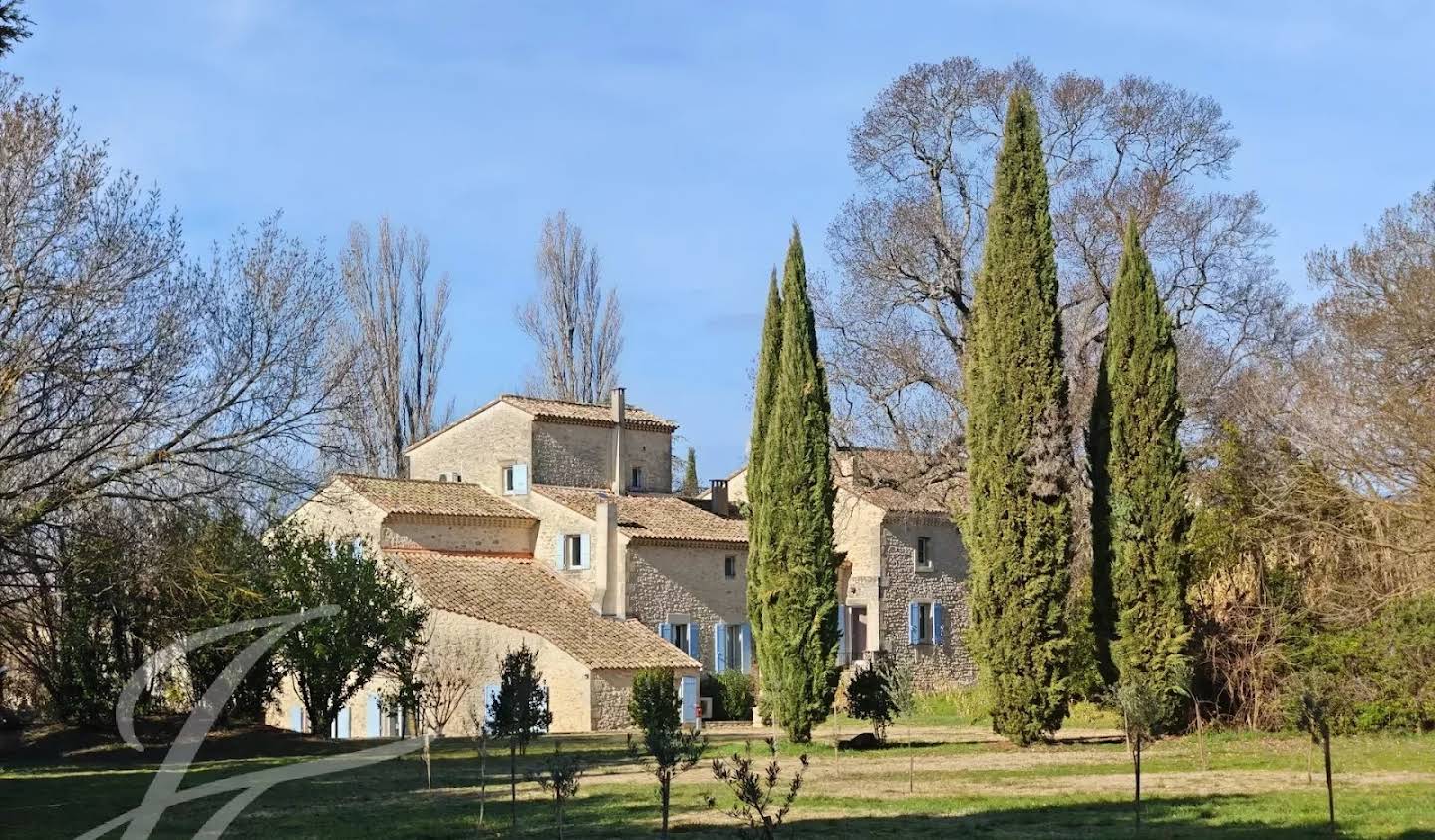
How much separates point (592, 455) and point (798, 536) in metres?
16.0

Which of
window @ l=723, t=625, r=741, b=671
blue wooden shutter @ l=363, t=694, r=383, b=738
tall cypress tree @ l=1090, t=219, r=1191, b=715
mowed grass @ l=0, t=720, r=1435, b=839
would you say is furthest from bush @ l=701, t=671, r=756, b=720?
tall cypress tree @ l=1090, t=219, r=1191, b=715

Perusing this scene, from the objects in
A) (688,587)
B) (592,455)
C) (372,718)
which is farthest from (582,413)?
(372,718)

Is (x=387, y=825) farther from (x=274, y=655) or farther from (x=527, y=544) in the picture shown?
(x=527, y=544)

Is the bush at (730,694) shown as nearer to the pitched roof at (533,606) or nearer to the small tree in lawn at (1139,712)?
the pitched roof at (533,606)

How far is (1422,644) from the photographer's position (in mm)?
23188

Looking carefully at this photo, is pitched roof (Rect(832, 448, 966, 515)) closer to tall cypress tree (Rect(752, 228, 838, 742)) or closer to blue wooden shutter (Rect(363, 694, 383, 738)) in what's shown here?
tall cypress tree (Rect(752, 228, 838, 742))

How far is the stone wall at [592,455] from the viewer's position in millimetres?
42125

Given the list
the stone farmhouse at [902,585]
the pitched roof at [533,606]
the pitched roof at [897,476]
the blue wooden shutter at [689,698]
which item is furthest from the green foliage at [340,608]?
the stone farmhouse at [902,585]

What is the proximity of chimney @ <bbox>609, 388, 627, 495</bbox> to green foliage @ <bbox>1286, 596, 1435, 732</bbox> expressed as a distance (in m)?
22.0

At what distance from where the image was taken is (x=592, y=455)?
43.1 meters

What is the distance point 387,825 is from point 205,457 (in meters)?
9.23

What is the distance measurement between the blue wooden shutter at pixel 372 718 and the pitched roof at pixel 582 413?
877cm

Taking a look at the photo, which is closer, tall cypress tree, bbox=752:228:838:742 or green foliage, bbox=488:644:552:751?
green foliage, bbox=488:644:552:751

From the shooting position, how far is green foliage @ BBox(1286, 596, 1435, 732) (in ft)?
76.2
